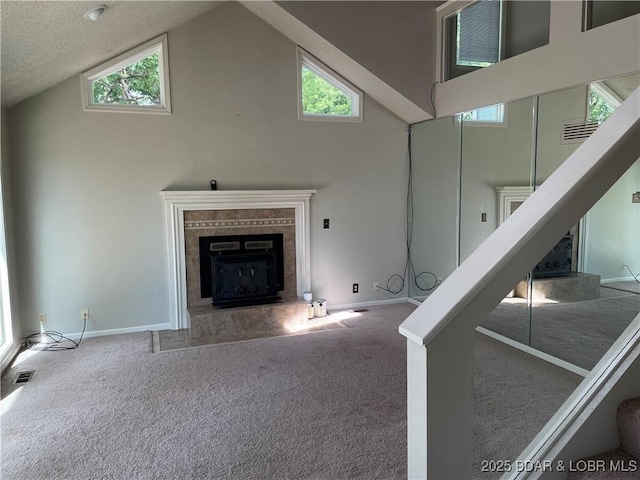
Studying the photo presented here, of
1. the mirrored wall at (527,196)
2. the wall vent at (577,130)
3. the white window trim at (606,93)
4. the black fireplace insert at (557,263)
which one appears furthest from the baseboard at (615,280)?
the white window trim at (606,93)

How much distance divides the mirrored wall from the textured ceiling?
9.66 ft

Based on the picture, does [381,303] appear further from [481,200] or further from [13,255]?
[13,255]

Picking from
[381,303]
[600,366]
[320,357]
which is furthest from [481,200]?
[600,366]

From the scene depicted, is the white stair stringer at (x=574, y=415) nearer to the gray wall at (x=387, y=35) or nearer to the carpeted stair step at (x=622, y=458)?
the carpeted stair step at (x=622, y=458)

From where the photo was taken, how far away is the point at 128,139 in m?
4.46

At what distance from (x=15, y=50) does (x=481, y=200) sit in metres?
3.95

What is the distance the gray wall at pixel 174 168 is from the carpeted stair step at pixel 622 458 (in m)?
3.84

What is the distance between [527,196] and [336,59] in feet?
7.78

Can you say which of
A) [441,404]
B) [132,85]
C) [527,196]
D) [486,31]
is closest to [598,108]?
[527,196]

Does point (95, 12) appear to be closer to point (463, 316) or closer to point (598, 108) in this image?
point (463, 316)

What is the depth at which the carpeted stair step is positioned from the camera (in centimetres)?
147

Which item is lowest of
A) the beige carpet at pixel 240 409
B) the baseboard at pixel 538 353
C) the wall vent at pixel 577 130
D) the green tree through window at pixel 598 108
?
the beige carpet at pixel 240 409

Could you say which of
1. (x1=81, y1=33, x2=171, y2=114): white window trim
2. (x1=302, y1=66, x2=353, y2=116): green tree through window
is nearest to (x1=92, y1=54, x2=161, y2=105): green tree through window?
(x1=81, y1=33, x2=171, y2=114): white window trim

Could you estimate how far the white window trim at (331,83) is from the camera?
16.5 ft
